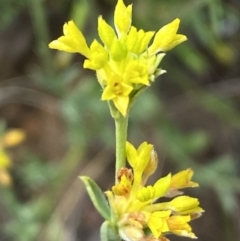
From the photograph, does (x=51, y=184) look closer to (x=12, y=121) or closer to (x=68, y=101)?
(x=68, y=101)

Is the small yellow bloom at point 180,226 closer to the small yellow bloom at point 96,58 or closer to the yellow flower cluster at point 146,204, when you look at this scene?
the yellow flower cluster at point 146,204

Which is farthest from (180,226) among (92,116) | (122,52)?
(92,116)

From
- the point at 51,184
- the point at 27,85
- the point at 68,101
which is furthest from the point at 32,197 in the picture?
the point at 68,101

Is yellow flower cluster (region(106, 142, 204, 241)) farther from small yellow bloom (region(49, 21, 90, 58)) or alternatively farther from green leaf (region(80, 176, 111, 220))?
small yellow bloom (region(49, 21, 90, 58))

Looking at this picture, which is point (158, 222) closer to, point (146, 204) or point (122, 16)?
point (146, 204)

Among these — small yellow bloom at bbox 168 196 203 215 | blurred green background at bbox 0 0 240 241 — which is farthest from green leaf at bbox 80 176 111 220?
blurred green background at bbox 0 0 240 241

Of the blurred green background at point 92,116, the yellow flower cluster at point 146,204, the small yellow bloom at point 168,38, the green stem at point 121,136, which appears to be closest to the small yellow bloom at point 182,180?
the yellow flower cluster at point 146,204

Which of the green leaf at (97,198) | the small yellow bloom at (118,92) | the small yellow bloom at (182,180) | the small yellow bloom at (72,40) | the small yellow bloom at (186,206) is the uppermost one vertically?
the small yellow bloom at (72,40)
